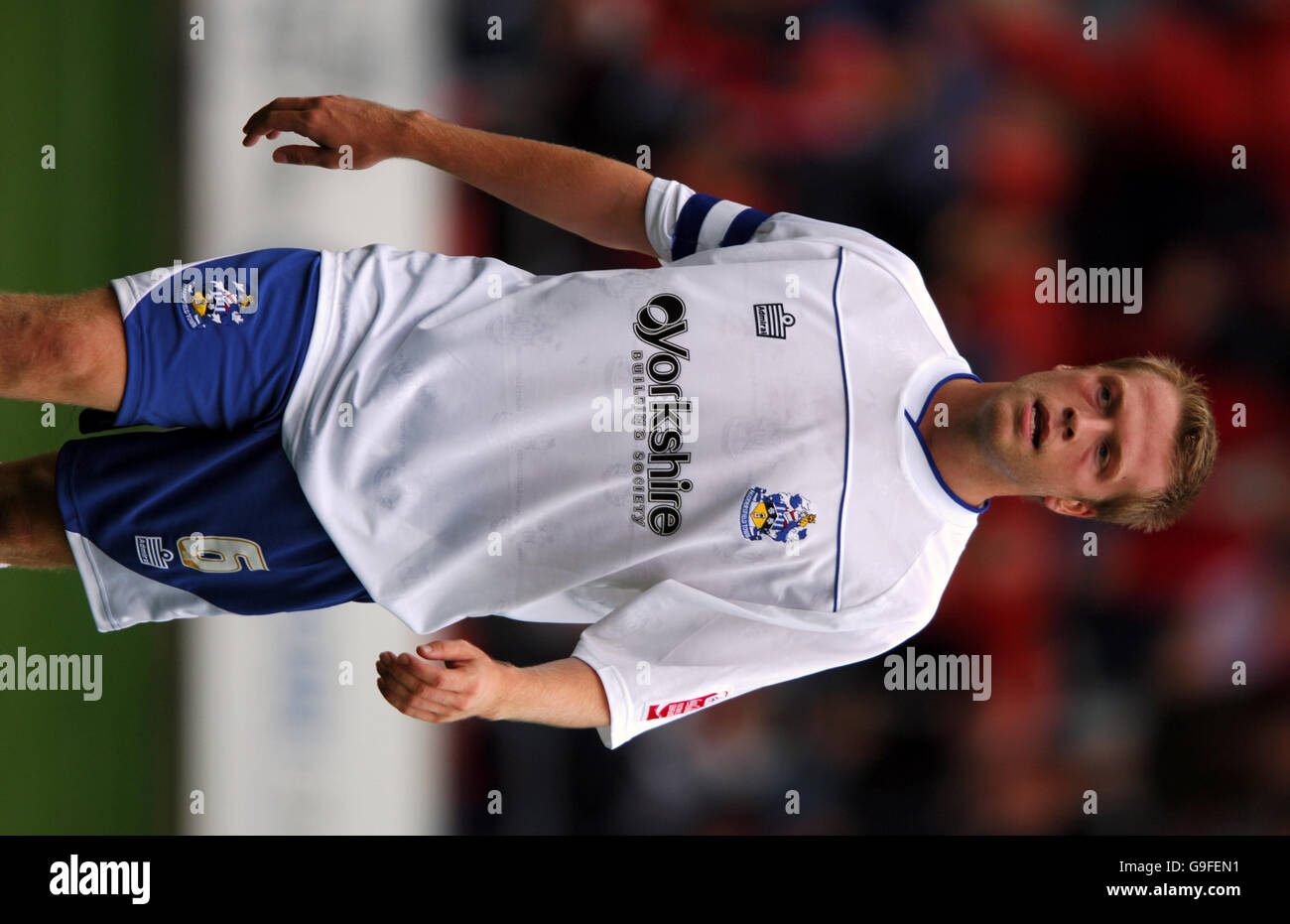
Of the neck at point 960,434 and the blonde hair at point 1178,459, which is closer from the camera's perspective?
the neck at point 960,434

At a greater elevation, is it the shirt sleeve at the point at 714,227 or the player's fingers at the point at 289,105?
the player's fingers at the point at 289,105

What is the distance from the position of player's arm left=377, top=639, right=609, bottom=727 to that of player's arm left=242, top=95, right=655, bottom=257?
0.55 metres

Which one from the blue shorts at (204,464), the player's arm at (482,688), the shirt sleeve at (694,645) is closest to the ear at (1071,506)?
the shirt sleeve at (694,645)

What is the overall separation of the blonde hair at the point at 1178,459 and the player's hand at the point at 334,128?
90cm

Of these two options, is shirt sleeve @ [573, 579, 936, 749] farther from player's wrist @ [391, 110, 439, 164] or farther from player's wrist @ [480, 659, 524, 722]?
player's wrist @ [391, 110, 439, 164]

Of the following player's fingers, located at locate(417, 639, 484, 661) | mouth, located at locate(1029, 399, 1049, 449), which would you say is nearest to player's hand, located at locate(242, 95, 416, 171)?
player's fingers, located at locate(417, 639, 484, 661)

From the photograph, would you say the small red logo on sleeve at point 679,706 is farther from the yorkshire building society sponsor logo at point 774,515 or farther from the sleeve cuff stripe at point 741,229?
the sleeve cuff stripe at point 741,229

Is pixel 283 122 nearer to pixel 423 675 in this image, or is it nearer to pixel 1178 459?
pixel 423 675

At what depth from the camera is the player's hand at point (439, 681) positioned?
94cm

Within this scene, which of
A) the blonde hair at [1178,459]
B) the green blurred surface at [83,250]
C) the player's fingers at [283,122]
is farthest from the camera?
the green blurred surface at [83,250]

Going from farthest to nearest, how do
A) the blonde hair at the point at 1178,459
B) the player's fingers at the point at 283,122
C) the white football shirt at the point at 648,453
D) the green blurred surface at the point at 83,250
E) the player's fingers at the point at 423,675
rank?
the green blurred surface at the point at 83,250
the blonde hair at the point at 1178,459
the player's fingers at the point at 283,122
the white football shirt at the point at 648,453
the player's fingers at the point at 423,675

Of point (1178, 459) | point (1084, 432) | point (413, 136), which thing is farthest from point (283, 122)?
point (1178, 459)

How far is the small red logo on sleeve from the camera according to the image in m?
1.12

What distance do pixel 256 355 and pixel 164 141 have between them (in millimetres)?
1256
